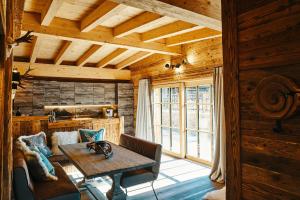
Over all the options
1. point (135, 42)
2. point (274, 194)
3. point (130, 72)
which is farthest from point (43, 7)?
point (130, 72)

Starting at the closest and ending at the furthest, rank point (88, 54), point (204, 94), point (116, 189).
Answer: point (116, 189)
point (204, 94)
point (88, 54)

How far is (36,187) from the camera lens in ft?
9.00

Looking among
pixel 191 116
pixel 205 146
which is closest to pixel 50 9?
pixel 191 116

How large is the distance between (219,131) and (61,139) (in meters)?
3.54

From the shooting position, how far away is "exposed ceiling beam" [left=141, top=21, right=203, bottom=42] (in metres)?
3.74

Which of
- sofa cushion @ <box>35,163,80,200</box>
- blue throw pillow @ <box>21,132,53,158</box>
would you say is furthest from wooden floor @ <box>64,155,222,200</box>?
sofa cushion @ <box>35,163,80,200</box>

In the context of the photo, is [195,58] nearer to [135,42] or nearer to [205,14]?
[135,42]

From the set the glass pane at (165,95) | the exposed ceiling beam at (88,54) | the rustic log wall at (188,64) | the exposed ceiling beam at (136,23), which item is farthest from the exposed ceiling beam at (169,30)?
the glass pane at (165,95)

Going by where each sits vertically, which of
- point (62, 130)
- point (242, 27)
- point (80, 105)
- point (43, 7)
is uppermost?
point (43, 7)

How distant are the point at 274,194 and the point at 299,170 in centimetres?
25

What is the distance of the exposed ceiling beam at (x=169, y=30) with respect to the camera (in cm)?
374

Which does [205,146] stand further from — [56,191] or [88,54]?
[88,54]

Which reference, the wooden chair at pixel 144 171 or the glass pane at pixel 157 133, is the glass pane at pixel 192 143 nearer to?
the glass pane at pixel 157 133

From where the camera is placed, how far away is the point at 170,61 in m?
5.73
